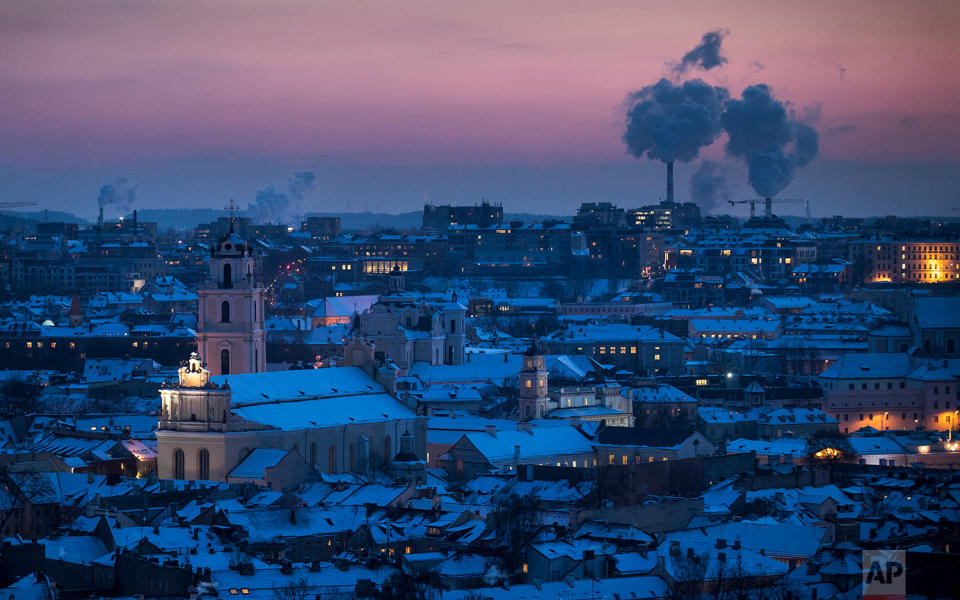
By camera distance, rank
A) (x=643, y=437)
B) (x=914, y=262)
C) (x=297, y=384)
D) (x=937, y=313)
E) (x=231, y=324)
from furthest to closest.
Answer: (x=914, y=262) → (x=937, y=313) → (x=231, y=324) → (x=643, y=437) → (x=297, y=384)

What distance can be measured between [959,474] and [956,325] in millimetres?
40664

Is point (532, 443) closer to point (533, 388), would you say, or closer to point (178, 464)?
point (533, 388)

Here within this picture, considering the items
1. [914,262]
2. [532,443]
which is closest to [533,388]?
[532,443]

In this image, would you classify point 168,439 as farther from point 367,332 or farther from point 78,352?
point 78,352

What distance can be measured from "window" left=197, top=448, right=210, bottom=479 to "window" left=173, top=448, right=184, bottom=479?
49cm

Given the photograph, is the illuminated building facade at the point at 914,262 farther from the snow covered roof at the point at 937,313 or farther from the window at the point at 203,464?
the window at the point at 203,464

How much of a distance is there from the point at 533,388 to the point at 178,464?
18482mm

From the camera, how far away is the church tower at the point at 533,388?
7431cm

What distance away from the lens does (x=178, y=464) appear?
58812 mm

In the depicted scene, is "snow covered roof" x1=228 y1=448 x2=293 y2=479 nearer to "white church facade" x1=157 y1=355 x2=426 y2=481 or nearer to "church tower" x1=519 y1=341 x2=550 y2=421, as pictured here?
"white church facade" x1=157 y1=355 x2=426 y2=481

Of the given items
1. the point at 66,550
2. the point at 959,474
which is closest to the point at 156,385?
the point at 959,474

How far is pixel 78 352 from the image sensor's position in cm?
10719

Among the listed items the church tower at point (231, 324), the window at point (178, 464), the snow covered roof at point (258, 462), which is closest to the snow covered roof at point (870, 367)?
the church tower at point (231, 324)

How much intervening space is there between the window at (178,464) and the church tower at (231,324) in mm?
10009
